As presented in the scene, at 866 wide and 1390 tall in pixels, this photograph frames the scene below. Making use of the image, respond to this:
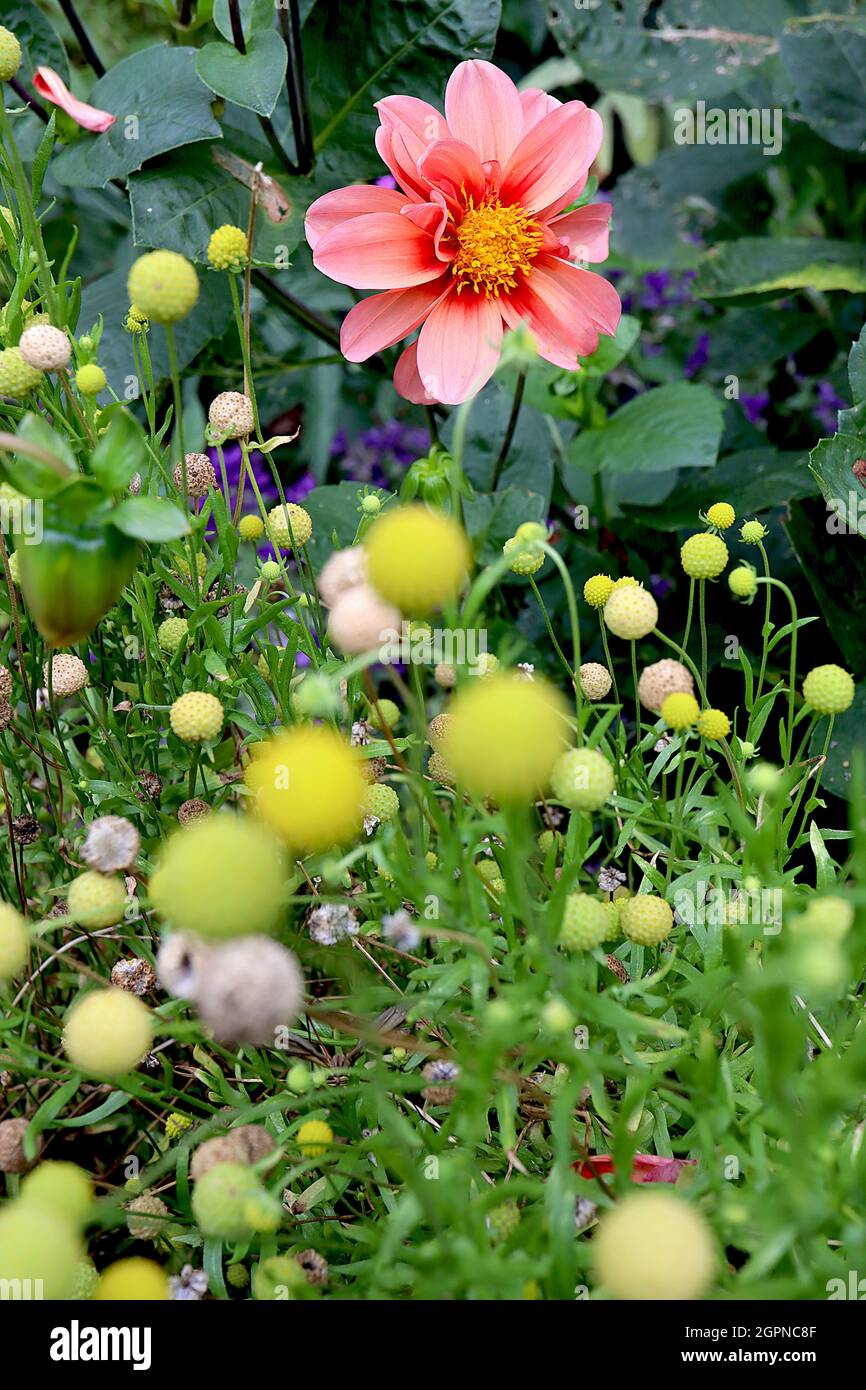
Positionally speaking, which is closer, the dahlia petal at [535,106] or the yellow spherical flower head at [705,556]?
the yellow spherical flower head at [705,556]

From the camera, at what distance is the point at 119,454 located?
40 cm

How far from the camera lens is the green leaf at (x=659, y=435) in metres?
0.74

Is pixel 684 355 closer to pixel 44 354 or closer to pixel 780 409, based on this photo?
pixel 780 409

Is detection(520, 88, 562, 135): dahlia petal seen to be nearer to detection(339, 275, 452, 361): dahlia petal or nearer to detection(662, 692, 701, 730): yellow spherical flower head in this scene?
detection(339, 275, 452, 361): dahlia petal

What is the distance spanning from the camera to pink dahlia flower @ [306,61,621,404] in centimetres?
57

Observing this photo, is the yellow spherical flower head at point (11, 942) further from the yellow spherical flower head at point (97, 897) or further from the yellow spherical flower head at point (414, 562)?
the yellow spherical flower head at point (414, 562)

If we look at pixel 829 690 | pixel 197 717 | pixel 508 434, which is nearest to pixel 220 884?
pixel 197 717

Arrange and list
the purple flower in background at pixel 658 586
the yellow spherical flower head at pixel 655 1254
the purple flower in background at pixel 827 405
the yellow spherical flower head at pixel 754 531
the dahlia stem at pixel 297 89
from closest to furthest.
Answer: the yellow spherical flower head at pixel 655 1254
the yellow spherical flower head at pixel 754 531
the dahlia stem at pixel 297 89
the purple flower in background at pixel 658 586
the purple flower in background at pixel 827 405

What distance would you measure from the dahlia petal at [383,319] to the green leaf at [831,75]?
470 mm

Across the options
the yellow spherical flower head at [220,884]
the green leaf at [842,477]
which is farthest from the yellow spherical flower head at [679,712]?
the green leaf at [842,477]

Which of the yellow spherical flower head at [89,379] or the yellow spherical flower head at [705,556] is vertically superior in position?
the yellow spherical flower head at [89,379]

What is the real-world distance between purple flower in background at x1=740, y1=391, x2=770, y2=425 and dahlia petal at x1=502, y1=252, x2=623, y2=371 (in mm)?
482

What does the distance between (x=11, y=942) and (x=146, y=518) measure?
0.15 metres

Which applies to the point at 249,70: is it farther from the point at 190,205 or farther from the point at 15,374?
the point at 15,374
